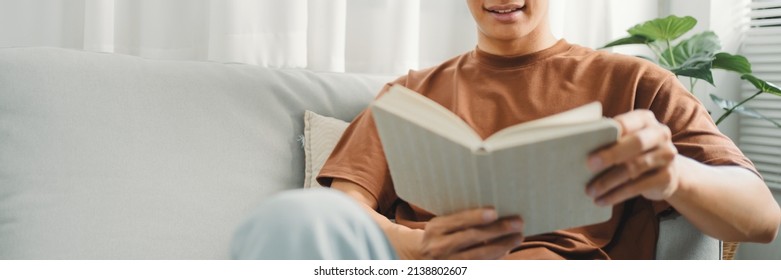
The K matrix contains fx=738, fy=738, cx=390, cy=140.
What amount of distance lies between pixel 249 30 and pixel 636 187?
1.14m

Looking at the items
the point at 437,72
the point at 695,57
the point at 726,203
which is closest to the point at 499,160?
the point at 726,203

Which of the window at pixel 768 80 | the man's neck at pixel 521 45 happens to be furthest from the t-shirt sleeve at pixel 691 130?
the window at pixel 768 80

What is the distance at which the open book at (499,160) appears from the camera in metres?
0.74

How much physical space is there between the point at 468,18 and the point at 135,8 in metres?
0.88

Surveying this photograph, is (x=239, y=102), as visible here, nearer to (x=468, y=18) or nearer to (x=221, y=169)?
(x=221, y=169)

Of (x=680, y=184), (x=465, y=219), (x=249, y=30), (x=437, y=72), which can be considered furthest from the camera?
(x=249, y=30)

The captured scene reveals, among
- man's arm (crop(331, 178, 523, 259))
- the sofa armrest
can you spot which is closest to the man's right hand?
man's arm (crop(331, 178, 523, 259))

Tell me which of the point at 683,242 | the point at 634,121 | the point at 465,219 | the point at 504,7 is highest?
the point at 504,7

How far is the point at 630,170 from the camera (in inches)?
31.1

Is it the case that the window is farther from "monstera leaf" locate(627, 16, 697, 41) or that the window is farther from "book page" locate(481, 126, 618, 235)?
A: "book page" locate(481, 126, 618, 235)

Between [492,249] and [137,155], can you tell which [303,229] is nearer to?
[492,249]

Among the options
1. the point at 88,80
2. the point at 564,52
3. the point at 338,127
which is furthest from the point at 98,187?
the point at 564,52

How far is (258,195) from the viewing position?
1390 millimetres

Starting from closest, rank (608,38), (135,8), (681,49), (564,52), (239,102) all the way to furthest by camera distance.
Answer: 1. (564,52)
2. (239,102)
3. (135,8)
4. (681,49)
5. (608,38)
